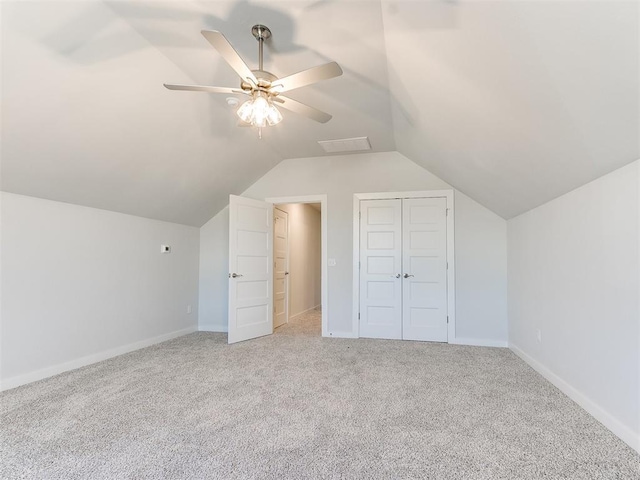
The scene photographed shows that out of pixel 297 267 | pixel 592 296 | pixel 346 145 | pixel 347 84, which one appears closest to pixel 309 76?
pixel 347 84

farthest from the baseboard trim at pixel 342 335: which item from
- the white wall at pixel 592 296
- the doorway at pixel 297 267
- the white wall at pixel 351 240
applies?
the white wall at pixel 592 296

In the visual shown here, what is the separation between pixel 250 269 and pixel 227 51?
11.2 ft

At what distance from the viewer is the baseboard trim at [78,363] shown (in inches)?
117

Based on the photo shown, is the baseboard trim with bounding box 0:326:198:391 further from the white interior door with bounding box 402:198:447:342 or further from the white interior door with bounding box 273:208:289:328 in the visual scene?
the white interior door with bounding box 402:198:447:342

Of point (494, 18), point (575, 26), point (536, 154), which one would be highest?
point (494, 18)

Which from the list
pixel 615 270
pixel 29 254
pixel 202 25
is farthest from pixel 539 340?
pixel 29 254

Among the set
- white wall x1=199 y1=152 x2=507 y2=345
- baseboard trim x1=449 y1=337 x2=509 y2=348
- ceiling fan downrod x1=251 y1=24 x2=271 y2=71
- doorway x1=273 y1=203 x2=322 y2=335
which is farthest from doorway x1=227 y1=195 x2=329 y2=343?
ceiling fan downrod x1=251 y1=24 x2=271 y2=71

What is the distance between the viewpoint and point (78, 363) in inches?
140

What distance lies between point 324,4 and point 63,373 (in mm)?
3922

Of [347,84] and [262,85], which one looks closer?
[262,85]

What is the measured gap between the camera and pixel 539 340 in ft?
11.3

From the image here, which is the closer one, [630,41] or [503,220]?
[630,41]

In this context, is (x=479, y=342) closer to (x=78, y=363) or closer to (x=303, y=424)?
(x=303, y=424)

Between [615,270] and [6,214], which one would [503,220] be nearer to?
[615,270]
